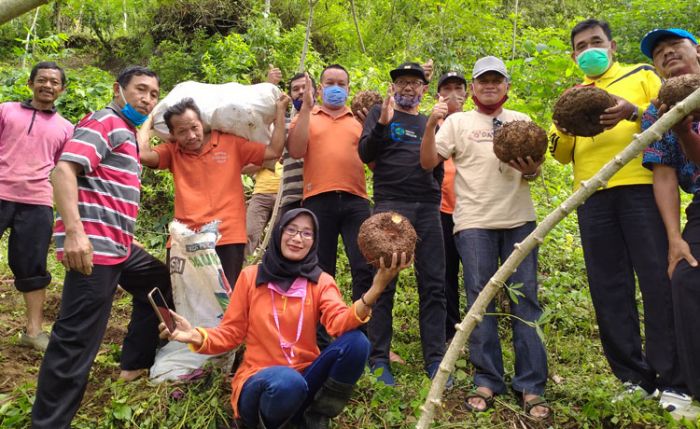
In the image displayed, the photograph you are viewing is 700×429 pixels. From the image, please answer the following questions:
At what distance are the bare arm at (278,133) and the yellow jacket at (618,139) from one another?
1.69 metres

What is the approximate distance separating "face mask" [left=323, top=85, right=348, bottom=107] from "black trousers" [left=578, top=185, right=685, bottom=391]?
1836 mm

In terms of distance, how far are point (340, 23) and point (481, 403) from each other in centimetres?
942

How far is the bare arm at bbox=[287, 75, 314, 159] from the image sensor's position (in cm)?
368

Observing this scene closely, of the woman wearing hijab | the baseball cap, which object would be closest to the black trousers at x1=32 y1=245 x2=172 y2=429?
the woman wearing hijab

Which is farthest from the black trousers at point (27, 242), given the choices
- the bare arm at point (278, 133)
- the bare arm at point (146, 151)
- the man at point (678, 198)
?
the man at point (678, 198)

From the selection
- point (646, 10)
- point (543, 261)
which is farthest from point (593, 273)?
point (646, 10)

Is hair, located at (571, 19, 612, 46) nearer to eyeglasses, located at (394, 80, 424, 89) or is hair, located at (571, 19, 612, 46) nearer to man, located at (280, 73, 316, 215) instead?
eyeglasses, located at (394, 80, 424, 89)

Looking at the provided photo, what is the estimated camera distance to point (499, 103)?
356cm

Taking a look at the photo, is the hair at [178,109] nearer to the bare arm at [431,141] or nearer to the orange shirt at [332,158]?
the orange shirt at [332,158]

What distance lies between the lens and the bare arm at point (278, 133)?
3541mm

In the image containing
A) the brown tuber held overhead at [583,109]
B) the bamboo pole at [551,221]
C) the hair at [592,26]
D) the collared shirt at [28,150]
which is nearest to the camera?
the bamboo pole at [551,221]

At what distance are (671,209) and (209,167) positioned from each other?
2619 mm

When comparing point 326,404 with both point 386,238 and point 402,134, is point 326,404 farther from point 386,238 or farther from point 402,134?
point 402,134

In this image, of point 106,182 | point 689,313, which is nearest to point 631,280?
point 689,313
